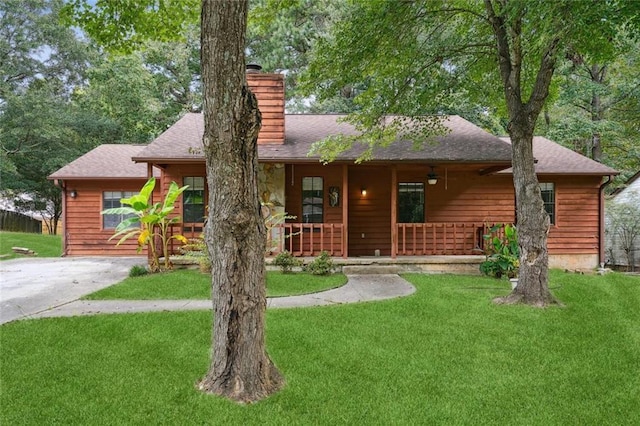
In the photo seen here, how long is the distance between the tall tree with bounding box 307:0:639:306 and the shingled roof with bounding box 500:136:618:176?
10.5 ft

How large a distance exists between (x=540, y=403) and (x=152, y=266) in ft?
26.3

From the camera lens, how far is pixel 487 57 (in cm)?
843

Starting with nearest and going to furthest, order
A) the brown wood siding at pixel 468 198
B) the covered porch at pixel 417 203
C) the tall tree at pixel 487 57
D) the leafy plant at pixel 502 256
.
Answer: the tall tree at pixel 487 57 → the leafy plant at pixel 502 256 → the covered porch at pixel 417 203 → the brown wood siding at pixel 468 198

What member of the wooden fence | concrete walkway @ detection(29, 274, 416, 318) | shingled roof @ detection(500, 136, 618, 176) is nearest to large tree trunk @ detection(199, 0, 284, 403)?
concrete walkway @ detection(29, 274, 416, 318)

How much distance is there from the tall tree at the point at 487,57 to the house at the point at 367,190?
1.51m

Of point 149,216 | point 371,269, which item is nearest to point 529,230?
point 371,269

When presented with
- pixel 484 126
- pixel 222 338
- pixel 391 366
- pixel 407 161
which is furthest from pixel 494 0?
pixel 484 126

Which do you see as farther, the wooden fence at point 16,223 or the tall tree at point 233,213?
the wooden fence at point 16,223

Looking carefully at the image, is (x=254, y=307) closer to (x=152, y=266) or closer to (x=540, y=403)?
(x=540, y=403)

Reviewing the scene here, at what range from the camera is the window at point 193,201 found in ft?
34.4

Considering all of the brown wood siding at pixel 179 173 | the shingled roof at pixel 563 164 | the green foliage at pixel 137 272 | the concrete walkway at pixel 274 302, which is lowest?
the concrete walkway at pixel 274 302

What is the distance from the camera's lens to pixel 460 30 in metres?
8.44

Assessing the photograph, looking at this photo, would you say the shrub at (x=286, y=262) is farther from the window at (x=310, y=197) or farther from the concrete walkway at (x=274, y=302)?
the window at (x=310, y=197)

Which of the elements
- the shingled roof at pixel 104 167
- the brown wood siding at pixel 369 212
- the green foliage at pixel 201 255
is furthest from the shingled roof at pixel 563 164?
the shingled roof at pixel 104 167
